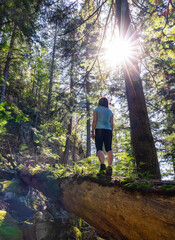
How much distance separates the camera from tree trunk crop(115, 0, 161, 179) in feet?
14.9

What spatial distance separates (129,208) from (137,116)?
3.07 metres

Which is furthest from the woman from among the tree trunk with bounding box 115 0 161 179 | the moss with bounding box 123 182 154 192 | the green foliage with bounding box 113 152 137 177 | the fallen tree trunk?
the moss with bounding box 123 182 154 192

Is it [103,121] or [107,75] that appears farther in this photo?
[107,75]

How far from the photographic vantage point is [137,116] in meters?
5.06

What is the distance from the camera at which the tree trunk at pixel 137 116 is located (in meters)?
4.54

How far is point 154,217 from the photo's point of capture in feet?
7.71

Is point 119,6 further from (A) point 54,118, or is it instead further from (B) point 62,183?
(A) point 54,118

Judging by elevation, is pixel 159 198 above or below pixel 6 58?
below

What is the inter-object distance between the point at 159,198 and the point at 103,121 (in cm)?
283

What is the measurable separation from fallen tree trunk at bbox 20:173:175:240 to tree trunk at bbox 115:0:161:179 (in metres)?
1.51

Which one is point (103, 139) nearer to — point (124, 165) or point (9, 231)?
point (124, 165)

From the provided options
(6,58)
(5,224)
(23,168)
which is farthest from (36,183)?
(6,58)

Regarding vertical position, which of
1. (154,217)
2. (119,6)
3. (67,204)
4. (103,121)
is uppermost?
(119,6)

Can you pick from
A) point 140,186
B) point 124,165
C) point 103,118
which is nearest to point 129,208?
point 140,186
